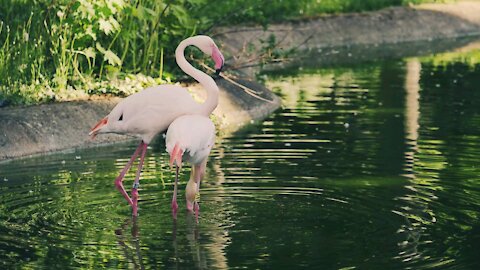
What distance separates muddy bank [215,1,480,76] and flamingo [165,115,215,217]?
1184cm

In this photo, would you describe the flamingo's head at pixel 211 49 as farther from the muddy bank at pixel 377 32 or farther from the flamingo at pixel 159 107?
the muddy bank at pixel 377 32

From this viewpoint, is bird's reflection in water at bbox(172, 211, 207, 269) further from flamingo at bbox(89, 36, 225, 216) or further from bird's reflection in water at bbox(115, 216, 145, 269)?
flamingo at bbox(89, 36, 225, 216)

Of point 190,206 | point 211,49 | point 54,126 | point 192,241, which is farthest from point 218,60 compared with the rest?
point 54,126

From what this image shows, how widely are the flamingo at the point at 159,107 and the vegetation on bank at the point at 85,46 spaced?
349 cm

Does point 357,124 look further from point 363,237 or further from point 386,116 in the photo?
point 363,237

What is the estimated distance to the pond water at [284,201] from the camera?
7.30 metres

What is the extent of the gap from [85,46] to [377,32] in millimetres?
11657

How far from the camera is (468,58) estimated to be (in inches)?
808

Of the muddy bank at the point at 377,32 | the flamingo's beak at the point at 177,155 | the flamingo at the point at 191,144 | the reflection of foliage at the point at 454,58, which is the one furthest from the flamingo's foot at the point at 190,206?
the muddy bank at the point at 377,32

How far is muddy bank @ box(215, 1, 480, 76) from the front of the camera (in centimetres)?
2177

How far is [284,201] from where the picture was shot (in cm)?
895

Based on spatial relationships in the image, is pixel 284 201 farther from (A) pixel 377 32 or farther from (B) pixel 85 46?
(A) pixel 377 32

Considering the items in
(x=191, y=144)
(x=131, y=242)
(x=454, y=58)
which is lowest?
(x=131, y=242)

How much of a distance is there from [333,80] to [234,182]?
8.14 metres
